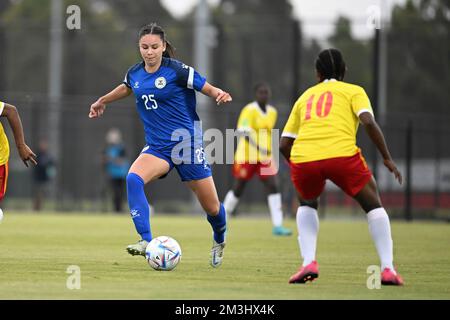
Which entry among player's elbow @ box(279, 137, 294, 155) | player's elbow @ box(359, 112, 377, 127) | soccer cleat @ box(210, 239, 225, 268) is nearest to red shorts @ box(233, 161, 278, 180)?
soccer cleat @ box(210, 239, 225, 268)

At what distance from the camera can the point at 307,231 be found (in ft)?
31.3

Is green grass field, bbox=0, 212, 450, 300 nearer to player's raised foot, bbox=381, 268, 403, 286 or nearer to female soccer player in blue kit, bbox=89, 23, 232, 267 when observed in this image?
player's raised foot, bbox=381, 268, 403, 286

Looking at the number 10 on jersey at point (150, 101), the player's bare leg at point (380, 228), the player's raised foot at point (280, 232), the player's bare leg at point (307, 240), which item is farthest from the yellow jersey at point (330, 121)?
the player's raised foot at point (280, 232)

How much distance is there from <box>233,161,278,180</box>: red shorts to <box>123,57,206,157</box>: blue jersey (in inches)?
301

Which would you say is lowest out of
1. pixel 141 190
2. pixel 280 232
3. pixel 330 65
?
pixel 280 232

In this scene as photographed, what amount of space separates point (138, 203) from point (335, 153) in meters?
2.37

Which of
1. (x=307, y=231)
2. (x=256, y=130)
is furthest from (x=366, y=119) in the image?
(x=256, y=130)

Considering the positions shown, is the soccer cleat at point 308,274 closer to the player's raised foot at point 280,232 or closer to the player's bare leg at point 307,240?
the player's bare leg at point 307,240

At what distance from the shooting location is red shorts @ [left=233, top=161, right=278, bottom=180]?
18625 mm

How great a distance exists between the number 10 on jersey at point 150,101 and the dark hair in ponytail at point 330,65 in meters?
2.04

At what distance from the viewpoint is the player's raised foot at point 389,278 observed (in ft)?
30.5

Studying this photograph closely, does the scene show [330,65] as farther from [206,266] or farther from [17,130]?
[17,130]

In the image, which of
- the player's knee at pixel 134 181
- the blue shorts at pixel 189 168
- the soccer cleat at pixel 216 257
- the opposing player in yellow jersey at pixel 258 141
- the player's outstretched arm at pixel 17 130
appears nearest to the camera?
the player's knee at pixel 134 181

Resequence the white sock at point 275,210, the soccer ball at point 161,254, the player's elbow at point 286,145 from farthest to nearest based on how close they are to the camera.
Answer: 1. the white sock at point 275,210
2. the soccer ball at point 161,254
3. the player's elbow at point 286,145
